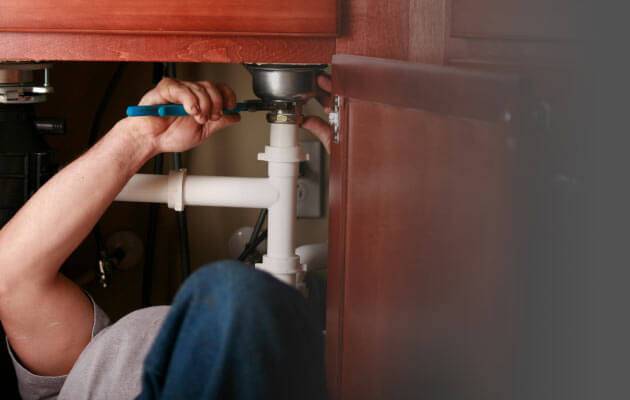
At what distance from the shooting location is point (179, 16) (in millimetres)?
876

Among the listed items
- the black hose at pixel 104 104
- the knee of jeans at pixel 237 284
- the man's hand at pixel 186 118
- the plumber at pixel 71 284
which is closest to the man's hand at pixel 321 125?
the plumber at pixel 71 284

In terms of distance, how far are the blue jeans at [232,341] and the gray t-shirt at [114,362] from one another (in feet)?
1.16

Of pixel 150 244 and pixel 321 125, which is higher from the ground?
pixel 321 125

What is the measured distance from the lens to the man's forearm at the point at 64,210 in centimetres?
97

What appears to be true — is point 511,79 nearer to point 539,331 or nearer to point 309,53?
point 539,331

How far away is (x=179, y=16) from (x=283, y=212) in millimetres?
358

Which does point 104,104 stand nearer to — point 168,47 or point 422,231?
point 168,47

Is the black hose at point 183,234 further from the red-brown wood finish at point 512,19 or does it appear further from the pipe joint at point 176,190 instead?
the red-brown wood finish at point 512,19

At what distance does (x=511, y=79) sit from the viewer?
396 millimetres

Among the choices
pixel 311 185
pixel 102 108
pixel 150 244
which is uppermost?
pixel 102 108

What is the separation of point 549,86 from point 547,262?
0.08 m

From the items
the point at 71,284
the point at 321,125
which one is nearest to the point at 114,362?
the point at 71,284

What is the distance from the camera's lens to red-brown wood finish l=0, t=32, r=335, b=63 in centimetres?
90

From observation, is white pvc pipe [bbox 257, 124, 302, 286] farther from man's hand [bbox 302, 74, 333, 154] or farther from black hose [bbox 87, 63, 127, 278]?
black hose [bbox 87, 63, 127, 278]
